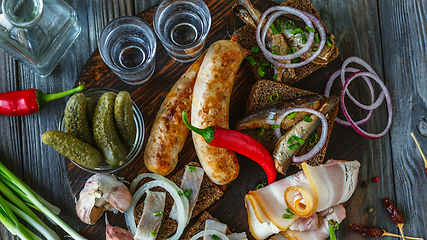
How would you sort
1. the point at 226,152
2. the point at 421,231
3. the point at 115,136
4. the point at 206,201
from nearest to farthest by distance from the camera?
the point at 115,136 → the point at 226,152 → the point at 206,201 → the point at 421,231

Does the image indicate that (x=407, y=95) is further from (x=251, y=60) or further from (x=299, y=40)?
(x=251, y=60)

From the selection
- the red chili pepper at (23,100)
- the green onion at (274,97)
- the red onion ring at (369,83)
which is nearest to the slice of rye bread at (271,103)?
the green onion at (274,97)

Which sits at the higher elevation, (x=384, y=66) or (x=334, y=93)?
(x=384, y=66)

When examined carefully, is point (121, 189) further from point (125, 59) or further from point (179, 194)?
point (125, 59)

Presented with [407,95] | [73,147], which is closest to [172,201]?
[73,147]

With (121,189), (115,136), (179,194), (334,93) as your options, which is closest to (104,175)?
(121,189)

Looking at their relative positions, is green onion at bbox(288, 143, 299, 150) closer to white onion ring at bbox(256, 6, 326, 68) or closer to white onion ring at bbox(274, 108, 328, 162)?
white onion ring at bbox(274, 108, 328, 162)

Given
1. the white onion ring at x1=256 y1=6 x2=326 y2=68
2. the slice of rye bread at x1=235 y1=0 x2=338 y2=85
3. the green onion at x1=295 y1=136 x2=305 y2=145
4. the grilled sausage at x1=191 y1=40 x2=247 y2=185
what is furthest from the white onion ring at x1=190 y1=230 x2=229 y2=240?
the white onion ring at x1=256 y1=6 x2=326 y2=68
